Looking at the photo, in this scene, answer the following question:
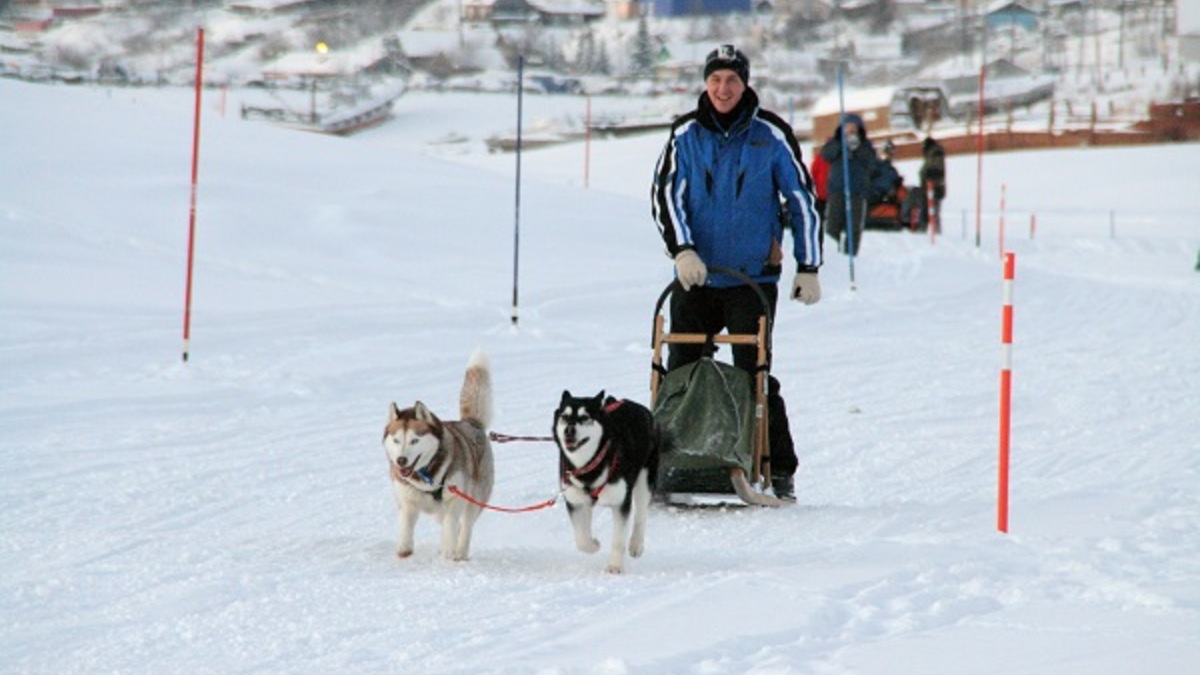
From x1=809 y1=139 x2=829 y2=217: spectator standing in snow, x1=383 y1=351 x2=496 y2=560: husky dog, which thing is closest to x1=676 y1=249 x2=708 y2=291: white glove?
x1=383 y1=351 x2=496 y2=560: husky dog

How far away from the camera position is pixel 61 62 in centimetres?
3319

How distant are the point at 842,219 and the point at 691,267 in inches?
483

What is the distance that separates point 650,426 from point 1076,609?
157 cm

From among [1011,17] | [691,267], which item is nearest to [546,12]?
[1011,17]

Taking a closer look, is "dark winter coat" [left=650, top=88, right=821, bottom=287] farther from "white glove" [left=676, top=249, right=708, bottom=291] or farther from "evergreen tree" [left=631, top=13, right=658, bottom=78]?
"evergreen tree" [left=631, top=13, right=658, bottom=78]

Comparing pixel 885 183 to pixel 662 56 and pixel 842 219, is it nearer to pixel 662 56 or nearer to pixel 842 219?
pixel 842 219

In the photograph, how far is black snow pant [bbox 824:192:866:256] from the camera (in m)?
17.0

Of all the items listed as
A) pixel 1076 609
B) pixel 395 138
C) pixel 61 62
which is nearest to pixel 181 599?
pixel 1076 609

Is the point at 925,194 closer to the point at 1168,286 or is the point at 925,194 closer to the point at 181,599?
the point at 1168,286

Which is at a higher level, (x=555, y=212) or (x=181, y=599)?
(x=555, y=212)

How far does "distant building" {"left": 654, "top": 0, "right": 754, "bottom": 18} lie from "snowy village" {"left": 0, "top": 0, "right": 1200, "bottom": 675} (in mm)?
45219

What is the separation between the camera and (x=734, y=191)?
5.66 m

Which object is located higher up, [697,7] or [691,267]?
[697,7]

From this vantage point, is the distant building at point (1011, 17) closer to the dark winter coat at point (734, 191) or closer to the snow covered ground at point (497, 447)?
the snow covered ground at point (497, 447)
